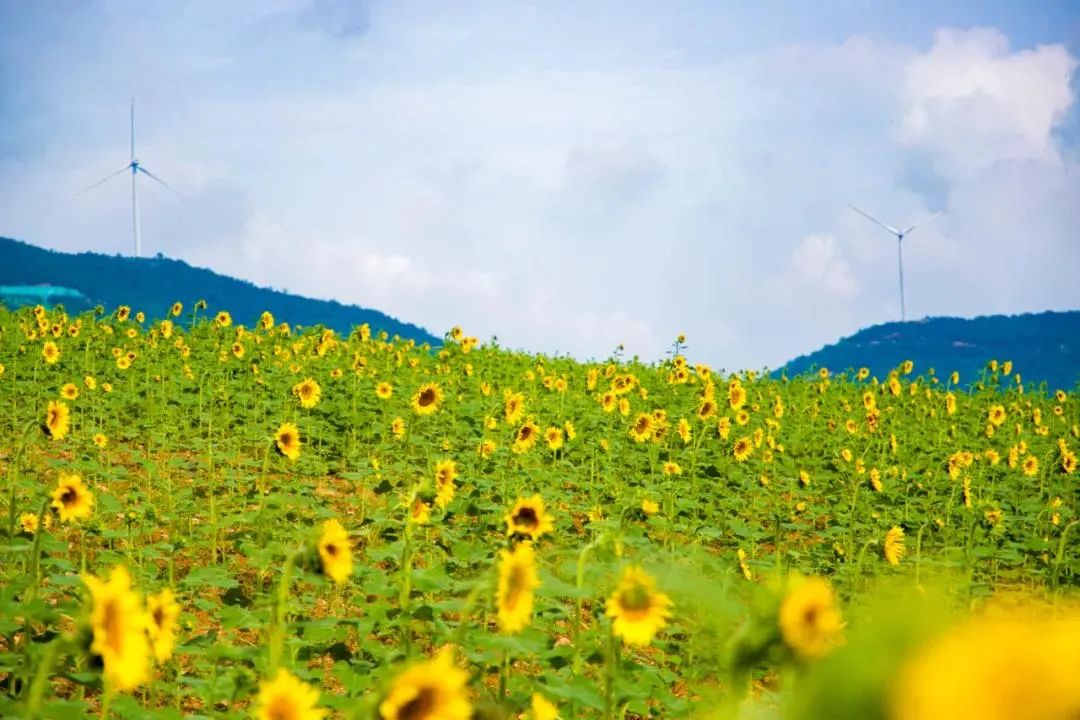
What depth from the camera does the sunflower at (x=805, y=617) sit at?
0.89 m

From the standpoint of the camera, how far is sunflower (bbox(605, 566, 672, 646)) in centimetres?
169

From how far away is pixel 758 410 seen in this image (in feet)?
35.0

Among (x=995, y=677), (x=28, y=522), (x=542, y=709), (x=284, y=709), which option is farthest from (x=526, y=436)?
(x=995, y=677)

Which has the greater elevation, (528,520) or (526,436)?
(526,436)

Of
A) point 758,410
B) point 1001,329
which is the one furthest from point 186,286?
point 758,410

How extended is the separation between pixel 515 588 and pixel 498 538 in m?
3.87

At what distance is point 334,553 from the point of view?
1867 mm

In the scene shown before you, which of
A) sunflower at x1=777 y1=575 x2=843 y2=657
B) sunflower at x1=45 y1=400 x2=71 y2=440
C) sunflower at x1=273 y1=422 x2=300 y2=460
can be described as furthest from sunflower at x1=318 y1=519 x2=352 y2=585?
sunflower at x1=45 y1=400 x2=71 y2=440

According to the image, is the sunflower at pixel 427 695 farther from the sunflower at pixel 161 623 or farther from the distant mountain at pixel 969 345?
the distant mountain at pixel 969 345

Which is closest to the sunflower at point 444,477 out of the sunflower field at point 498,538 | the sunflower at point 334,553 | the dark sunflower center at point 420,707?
the sunflower field at point 498,538

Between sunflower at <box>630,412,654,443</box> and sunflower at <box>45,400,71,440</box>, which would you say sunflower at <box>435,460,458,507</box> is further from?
sunflower at <box>630,412,654,443</box>

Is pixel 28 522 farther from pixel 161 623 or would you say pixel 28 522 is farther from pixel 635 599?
pixel 635 599

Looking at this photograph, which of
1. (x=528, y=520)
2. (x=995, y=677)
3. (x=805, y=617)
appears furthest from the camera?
(x=528, y=520)

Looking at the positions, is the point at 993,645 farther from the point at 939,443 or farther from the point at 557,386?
the point at 939,443
